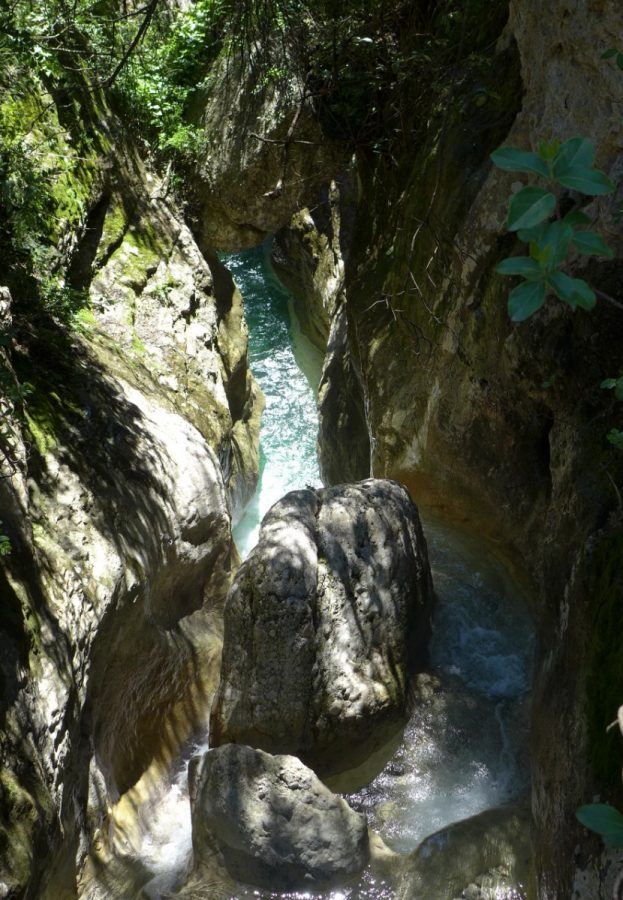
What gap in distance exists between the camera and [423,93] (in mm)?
6332

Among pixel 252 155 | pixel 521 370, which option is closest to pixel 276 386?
pixel 252 155

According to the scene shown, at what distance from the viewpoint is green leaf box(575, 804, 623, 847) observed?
4.32 ft

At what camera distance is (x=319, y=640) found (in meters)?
4.67

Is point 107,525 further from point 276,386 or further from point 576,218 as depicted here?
point 276,386

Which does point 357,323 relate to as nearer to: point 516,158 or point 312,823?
point 312,823

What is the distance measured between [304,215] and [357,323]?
512 cm

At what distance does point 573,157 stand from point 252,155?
6542 millimetres

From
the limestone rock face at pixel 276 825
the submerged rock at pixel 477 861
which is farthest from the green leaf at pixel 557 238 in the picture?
the limestone rock face at pixel 276 825

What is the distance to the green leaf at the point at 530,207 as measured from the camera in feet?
4.67

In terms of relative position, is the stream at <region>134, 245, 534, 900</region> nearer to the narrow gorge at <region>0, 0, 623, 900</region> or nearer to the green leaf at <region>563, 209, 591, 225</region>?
the narrow gorge at <region>0, 0, 623, 900</region>

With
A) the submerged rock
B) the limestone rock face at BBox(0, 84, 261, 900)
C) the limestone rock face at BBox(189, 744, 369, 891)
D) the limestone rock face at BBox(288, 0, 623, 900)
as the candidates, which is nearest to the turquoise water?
the limestone rock face at BBox(0, 84, 261, 900)

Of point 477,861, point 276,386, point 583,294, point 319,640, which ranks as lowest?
point 477,861

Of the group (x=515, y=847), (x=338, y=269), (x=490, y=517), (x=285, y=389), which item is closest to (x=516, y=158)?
(x=515, y=847)

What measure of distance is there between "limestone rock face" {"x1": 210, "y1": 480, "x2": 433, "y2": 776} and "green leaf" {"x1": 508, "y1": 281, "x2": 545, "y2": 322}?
3360mm
